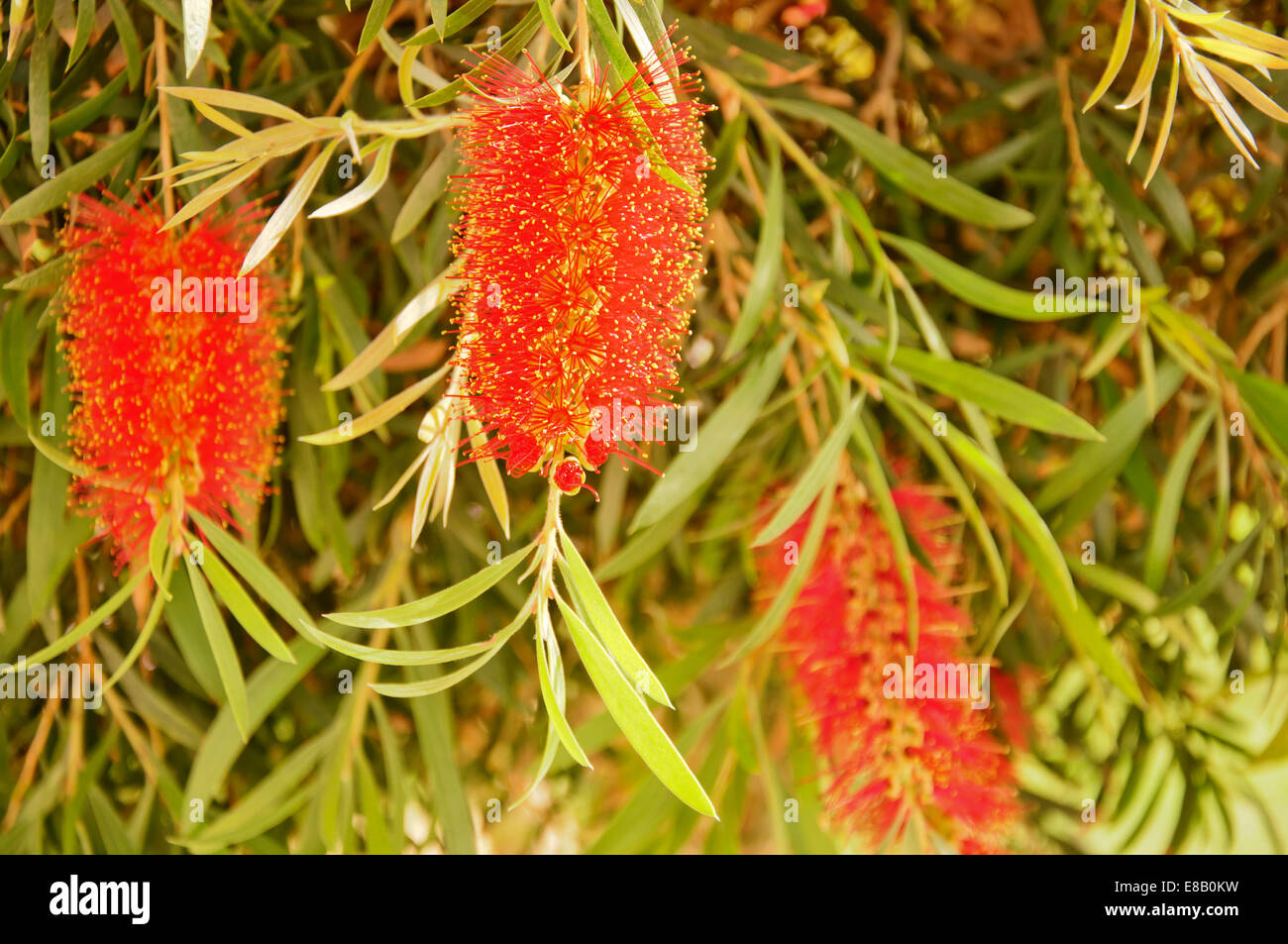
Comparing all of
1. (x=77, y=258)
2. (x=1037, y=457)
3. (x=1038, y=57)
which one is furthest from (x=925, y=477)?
(x=77, y=258)

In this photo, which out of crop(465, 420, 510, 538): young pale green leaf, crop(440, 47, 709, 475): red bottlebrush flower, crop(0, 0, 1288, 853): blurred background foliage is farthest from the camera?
crop(0, 0, 1288, 853): blurred background foliage

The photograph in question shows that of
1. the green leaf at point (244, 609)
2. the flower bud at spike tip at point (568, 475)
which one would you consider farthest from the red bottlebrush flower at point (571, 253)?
the green leaf at point (244, 609)

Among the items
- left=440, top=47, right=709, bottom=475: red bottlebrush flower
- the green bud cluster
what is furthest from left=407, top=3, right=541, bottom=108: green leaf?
Result: the green bud cluster

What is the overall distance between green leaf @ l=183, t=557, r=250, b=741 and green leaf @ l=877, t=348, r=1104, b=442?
413 mm

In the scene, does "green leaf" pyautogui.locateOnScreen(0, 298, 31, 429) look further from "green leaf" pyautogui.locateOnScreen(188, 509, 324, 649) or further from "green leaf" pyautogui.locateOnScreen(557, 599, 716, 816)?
"green leaf" pyautogui.locateOnScreen(557, 599, 716, 816)

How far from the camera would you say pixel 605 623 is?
15.1 inches

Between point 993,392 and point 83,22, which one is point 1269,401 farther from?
point 83,22

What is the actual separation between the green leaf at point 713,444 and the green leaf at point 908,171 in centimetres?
14

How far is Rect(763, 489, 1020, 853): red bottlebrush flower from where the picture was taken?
0.56m

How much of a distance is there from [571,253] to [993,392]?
0.30m

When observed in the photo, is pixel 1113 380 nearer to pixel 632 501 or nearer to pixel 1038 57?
pixel 1038 57

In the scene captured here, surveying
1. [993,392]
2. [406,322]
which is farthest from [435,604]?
[993,392]

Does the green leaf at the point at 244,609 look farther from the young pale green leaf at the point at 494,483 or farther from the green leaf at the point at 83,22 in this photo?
the green leaf at the point at 83,22

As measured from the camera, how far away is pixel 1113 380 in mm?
700
